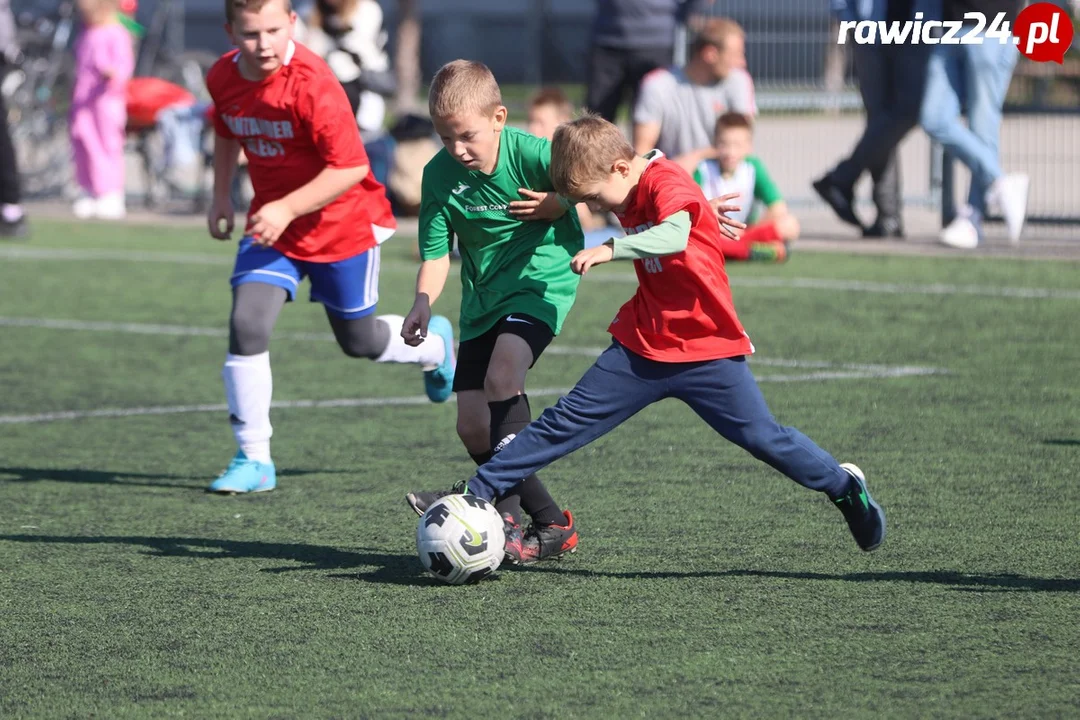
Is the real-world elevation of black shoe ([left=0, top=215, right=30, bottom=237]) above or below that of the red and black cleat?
below

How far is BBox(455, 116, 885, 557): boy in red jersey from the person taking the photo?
4820mm

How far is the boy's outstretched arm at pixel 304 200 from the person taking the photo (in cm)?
616

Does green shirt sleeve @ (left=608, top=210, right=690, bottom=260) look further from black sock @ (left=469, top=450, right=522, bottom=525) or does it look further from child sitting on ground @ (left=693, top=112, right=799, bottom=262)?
child sitting on ground @ (left=693, top=112, right=799, bottom=262)

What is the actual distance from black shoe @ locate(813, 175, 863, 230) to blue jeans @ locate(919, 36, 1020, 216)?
105 centimetres

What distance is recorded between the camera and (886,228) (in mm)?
14383

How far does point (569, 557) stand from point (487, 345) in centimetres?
68

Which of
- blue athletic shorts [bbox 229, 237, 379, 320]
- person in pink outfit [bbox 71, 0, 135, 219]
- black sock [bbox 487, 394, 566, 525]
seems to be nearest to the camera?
black sock [bbox 487, 394, 566, 525]

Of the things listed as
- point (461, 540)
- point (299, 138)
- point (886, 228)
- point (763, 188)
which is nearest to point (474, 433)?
point (461, 540)

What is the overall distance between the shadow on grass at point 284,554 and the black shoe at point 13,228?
393 inches

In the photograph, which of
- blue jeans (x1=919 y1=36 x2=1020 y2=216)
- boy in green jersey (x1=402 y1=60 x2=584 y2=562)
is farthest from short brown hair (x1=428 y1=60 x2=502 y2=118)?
blue jeans (x1=919 y1=36 x2=1020 y2=216)

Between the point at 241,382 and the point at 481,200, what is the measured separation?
158cm

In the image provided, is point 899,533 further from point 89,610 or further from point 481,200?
point 89,610

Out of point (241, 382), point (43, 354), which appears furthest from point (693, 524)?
point (43, 354)

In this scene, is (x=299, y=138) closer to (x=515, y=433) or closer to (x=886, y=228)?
(x=515, y=433)
